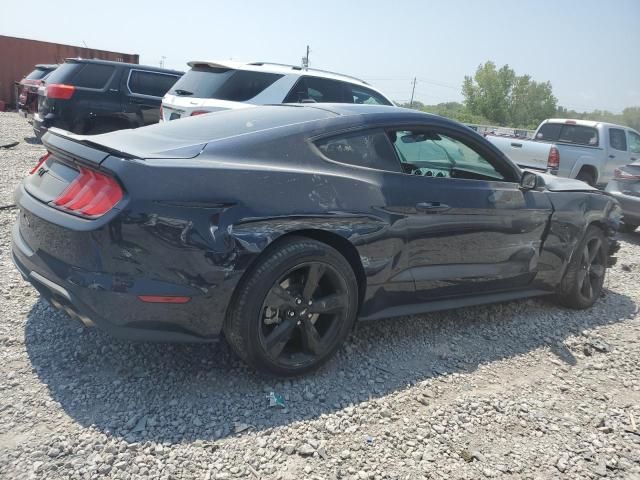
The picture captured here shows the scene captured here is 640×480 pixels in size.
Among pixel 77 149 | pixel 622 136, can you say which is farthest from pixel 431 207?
pixel 622 136

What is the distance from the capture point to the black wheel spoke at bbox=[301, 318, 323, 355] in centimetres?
289

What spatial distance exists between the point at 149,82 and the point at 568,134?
8568 millimetres

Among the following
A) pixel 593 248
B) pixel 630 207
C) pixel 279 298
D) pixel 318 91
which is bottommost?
pixel 279 298

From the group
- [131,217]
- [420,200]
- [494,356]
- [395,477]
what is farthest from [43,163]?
[494,356]

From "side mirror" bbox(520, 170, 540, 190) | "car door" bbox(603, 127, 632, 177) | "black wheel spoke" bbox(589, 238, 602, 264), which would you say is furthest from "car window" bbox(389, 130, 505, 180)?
"car door" bbox(603, 127, 632, 177)

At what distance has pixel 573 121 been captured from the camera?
10930 mm

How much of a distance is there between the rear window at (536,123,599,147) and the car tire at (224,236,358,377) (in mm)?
9321

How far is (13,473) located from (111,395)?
0.60 metres

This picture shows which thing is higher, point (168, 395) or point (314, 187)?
point (314, 187)

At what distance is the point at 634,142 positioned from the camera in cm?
1108

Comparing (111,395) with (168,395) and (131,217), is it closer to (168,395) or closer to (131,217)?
(168,395)

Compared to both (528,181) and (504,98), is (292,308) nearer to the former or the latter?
(528,181)

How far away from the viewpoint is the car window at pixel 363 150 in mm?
3033

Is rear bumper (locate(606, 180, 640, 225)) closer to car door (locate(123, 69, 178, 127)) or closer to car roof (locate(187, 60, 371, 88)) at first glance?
car roof (locate(187, 60, 371, 88))
